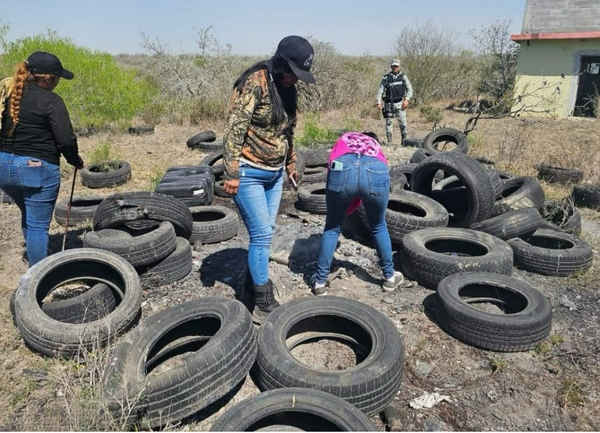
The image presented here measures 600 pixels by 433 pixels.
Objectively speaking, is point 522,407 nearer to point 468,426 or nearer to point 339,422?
point 468,426

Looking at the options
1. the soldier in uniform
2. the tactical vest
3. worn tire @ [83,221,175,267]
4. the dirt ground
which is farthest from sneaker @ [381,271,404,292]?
the tactical vest

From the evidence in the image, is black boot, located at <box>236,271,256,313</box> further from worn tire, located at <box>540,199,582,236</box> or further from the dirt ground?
worn tire, located at <box>540,199,582,236</box>

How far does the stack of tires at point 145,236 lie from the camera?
4434 millimetres

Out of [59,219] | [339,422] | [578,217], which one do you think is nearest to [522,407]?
[339,422]

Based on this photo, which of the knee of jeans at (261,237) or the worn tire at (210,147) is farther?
the worn tire at (210,147)

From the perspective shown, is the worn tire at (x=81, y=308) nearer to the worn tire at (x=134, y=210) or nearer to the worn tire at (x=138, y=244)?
the worn tire at (x=138, y=244)

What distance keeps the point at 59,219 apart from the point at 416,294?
4.92 metres

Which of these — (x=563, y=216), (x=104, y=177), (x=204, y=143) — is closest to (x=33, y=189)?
(x=104, y=177)

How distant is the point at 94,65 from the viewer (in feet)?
45.1

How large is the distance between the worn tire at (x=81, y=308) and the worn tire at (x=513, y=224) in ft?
14.0

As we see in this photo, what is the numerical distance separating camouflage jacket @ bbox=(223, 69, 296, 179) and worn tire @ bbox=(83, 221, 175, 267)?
60.7 inches

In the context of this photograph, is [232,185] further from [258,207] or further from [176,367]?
[176,367]

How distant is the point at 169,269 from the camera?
15.4 ft

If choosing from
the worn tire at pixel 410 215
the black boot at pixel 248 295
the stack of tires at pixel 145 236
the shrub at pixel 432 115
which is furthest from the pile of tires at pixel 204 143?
the shrub at pixel 432 115
